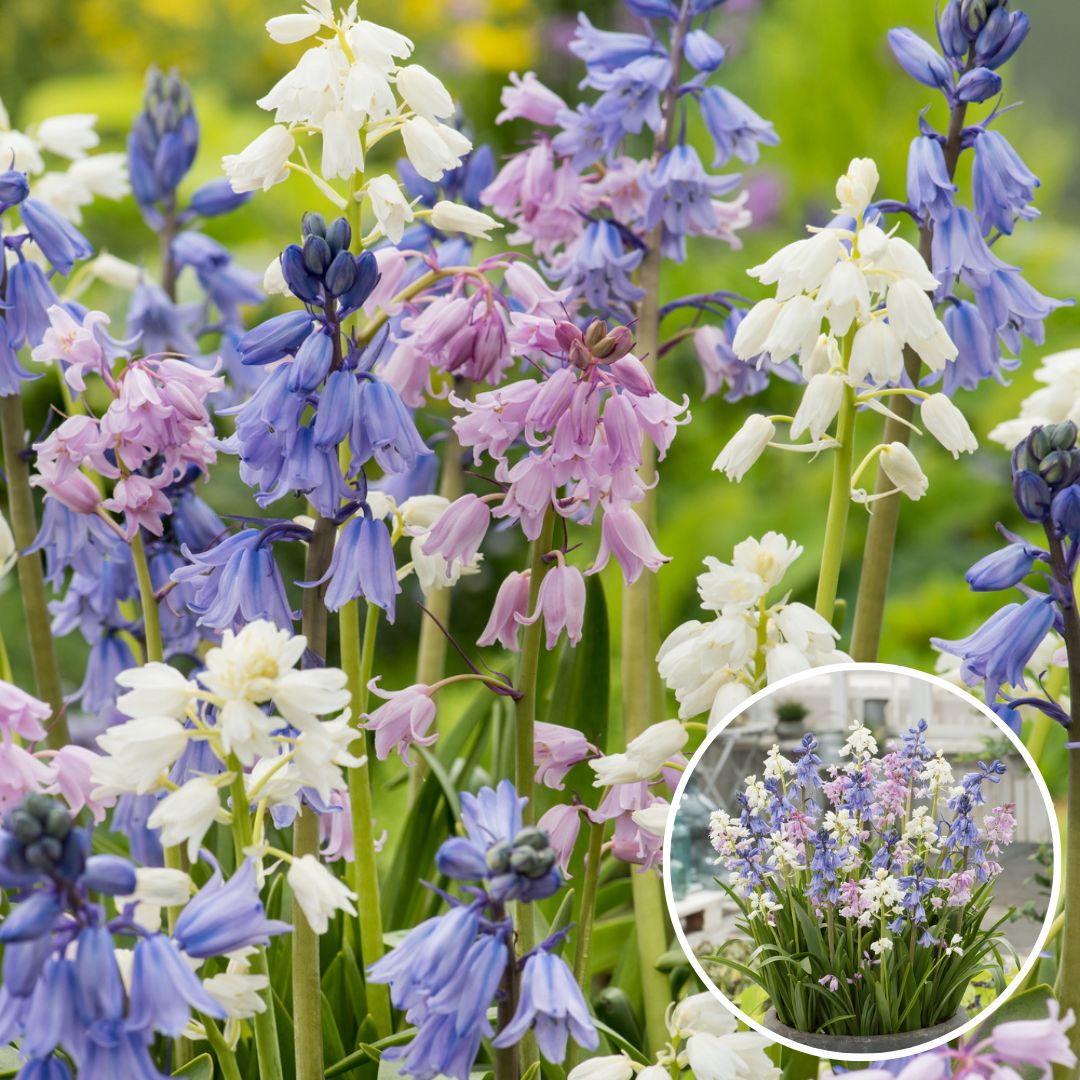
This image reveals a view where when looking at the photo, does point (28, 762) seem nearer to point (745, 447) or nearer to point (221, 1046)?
point (221, 1046)

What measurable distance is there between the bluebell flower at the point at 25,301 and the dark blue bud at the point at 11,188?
84 millimetres

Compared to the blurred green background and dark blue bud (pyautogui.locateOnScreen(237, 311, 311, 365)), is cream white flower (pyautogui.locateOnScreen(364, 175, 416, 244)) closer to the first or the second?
dark blue bud (pyautogui.locateOnScreen(237, 311, 311, 365))

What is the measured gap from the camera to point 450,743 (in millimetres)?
1507

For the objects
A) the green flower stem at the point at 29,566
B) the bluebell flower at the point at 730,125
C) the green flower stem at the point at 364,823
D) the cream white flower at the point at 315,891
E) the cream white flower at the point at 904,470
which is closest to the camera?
the cream white flower at the point at 315,891

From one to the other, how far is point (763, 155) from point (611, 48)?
360cm

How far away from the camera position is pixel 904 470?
3.19 feet

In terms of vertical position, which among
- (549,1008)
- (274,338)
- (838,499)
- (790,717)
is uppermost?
(274,338)

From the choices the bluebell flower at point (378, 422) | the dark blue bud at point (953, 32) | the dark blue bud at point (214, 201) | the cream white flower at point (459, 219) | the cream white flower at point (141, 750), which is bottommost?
the cream white flower at point (141, 750)

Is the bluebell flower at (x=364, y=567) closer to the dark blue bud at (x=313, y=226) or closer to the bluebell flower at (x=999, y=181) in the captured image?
the dark blue bud at (x=313, y=226)

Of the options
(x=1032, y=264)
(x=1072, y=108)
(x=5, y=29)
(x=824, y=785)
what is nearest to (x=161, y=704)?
(x=824, y=785)

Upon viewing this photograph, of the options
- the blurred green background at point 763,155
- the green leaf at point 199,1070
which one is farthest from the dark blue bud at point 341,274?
the blurred green background at point 763,155

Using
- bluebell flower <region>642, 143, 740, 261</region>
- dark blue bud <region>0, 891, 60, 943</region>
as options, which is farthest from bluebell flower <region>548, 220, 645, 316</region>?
dark blue bud <region>0, 891, 60, 943</region>

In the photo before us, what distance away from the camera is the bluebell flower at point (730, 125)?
1.28 metres

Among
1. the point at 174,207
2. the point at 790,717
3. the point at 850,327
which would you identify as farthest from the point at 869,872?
the point at 174,207
